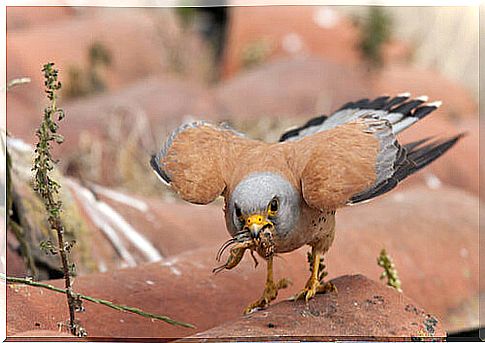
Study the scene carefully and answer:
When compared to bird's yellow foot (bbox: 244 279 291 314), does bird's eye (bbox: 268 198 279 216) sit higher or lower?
higher

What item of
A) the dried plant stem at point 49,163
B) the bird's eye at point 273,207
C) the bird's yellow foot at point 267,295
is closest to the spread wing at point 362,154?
the bird's eye at point 273,207

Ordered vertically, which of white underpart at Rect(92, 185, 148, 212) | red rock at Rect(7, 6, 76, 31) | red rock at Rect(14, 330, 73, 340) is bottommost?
red rock at Rect(14, 330, 73, 340)

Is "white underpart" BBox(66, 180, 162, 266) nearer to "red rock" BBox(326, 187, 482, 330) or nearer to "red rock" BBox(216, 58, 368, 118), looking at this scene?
"red rock" BBox(326, 187, 482, 330)

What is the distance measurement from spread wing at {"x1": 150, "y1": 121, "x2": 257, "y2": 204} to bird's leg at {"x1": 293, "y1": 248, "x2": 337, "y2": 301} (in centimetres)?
34

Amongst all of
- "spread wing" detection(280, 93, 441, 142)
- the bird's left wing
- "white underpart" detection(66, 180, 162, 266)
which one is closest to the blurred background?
"white underpart" detection(66, 180, 162, 266)

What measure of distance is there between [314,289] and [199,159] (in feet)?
1.52

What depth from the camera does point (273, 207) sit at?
6.82 feet

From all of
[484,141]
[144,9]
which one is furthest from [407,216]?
[144,9]

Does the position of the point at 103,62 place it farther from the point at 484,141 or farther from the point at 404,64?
the point at 484,141

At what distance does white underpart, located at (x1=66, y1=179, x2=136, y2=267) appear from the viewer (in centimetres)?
320

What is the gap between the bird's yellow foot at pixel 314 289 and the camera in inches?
88.1

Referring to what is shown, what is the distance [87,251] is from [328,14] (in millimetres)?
4275

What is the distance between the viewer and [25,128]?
4293 mm

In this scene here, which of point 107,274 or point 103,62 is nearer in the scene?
point 107,274
